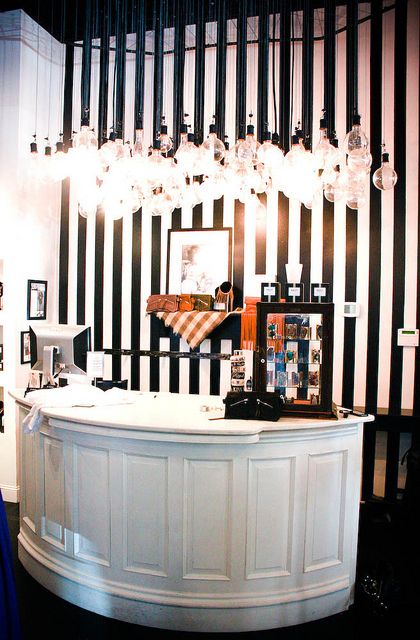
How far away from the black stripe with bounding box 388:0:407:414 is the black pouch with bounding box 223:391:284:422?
2203 mm

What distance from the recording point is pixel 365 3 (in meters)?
4.48

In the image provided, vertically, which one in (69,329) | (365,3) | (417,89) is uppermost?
(365,3)

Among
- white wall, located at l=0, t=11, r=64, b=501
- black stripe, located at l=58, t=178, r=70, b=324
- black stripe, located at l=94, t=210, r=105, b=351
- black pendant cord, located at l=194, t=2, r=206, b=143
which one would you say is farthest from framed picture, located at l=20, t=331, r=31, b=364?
black pendant cord, located at l=194, t=2, r=206, b=143

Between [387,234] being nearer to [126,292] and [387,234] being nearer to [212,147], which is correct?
[212,147]

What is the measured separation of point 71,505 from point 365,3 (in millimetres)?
5085

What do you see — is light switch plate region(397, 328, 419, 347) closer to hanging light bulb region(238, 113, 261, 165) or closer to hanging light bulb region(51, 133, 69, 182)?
hanging light bulb region(238, 113, 261, 165)

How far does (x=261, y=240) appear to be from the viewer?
4.80 meters

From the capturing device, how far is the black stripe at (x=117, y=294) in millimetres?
5184

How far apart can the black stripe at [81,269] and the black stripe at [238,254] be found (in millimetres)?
1747

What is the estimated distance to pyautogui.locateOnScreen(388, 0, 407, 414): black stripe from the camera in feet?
14.5

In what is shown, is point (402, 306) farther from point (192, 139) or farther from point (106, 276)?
point (106, 276)

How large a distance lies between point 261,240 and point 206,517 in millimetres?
2982

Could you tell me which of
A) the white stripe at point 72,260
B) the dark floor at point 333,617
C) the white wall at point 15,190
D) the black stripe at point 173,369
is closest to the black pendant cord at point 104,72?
the white wall at point 15,190

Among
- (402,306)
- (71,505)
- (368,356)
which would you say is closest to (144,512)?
(71,505)
